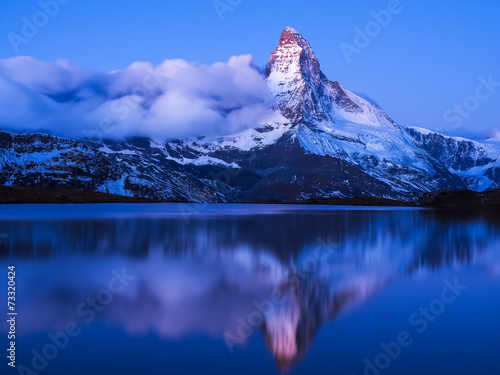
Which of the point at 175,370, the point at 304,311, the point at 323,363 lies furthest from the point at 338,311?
the point at 175,370

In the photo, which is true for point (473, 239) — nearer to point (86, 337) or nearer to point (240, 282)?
point (240, 282)

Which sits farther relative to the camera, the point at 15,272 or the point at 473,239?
the point at 473,239

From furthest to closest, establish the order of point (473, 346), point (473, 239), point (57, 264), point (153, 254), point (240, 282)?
1. point (473, 239)
2. point (153, 254)
3. point (57, 264)
4. point (240, 282)
5. point (473, 346)

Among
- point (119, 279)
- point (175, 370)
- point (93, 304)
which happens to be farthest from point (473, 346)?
point (119, 279)

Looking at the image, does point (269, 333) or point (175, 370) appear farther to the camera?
point (269, 333)

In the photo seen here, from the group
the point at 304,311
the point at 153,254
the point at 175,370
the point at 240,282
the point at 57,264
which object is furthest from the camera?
the point at 153,254

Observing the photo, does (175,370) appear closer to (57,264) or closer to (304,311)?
(304,311)
